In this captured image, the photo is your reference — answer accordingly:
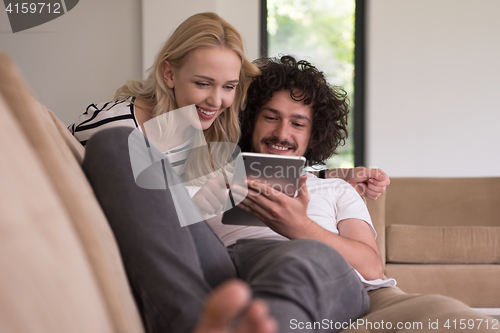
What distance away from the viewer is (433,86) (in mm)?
3559

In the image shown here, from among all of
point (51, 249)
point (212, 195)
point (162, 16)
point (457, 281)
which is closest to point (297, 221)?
point (212, 195)

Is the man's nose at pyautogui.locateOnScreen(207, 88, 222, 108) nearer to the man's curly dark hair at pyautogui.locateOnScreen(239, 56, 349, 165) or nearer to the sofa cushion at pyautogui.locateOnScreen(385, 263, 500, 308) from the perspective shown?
the man's curly dark hair at pyautogui.locateOnScreen(239, 56, 349, 165)

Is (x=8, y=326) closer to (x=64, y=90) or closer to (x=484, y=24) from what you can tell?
(x=64, y=90)

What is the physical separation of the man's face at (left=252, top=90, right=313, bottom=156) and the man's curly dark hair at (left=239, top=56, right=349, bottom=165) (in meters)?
0.03

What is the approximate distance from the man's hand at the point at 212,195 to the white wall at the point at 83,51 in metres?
2.52

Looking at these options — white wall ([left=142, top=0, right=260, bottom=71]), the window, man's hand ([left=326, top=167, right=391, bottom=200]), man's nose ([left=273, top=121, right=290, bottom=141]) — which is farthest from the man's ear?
the window

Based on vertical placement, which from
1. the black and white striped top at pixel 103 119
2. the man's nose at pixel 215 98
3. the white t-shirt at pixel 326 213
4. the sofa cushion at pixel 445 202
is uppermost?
the man's nose at pixel 215 98

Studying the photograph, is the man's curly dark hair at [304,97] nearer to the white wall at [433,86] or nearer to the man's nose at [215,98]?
the man's nose at [215,98]

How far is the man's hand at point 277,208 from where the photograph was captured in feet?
3.45

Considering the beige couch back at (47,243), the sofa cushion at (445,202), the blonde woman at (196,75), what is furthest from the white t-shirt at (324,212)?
the sofa cushion at (445,202)

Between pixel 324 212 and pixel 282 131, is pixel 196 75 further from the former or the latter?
pixel 324 212

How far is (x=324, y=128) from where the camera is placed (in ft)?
5.63

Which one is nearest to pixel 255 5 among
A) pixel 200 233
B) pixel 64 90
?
pixel 64 90

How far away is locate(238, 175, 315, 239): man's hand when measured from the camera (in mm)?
1051
